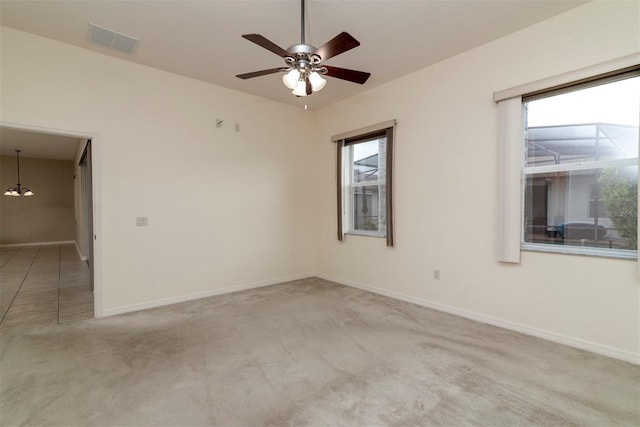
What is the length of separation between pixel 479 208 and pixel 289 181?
2.90m

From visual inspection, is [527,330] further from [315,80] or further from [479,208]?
[315,80]

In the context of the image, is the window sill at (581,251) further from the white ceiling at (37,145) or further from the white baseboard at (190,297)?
the white ceiling at (37,145)

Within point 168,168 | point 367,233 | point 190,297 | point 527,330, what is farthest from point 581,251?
point 168,168

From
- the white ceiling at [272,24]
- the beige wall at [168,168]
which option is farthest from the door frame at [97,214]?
the white ceiling at [272,24]

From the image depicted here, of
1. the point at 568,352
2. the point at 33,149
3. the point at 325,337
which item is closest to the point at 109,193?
the point at 325,337

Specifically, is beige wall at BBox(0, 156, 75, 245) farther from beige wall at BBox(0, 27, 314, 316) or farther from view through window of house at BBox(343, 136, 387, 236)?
view through window of house at BBox(343, 136, 387, 236)

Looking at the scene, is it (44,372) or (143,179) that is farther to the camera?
(143,179)

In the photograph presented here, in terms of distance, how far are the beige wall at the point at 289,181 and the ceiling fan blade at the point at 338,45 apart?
1.85 meters

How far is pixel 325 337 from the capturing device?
2822mm

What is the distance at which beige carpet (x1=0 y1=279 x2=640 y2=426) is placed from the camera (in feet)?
5.79

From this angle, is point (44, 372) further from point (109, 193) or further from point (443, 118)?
point (443, 118)

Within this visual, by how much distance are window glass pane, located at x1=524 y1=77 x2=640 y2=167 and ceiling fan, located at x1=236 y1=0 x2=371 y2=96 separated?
5.94 feet

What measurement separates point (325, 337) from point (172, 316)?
181 centimetres

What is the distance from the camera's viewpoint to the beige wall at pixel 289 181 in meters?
2.61
